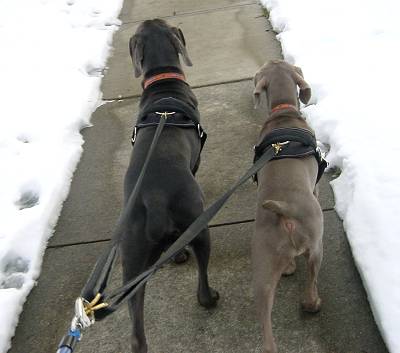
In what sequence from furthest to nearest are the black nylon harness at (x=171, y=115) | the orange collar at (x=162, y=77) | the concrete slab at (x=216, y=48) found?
the concrete slab at (x=216, y=48) → the orange collar at (x=162, y=77) → the black nylon harness at (x=171, y=115)

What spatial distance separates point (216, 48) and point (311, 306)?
451 centimetres

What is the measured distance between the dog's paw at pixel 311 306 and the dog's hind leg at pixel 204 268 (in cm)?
56

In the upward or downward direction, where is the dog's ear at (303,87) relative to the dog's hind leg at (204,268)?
upward

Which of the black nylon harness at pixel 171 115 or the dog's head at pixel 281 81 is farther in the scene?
the dog's head at pixel 281 81

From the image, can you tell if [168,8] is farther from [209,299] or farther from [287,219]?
[287,219]

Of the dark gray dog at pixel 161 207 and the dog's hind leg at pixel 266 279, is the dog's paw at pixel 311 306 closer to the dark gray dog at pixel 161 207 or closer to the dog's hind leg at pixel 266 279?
the dog's hind leg at pixel 266 279

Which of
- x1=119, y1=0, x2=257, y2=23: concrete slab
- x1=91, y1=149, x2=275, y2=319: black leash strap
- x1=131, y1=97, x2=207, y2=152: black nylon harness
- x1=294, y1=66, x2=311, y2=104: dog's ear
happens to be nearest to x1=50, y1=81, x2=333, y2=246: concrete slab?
x1=294, y1=66, x2=311, y2=104: dog's ear

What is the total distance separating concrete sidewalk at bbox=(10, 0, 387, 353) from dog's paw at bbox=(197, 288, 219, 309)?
45 mm

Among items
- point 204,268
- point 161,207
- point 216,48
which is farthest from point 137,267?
point 216,48

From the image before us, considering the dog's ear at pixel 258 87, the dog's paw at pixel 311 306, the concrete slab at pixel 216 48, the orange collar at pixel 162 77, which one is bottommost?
the concrete slab at pixel 216 48

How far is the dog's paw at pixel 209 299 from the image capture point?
307cm

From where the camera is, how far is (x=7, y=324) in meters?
3.13

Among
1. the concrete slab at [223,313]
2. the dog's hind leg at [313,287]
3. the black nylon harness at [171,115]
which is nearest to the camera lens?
the dog's hind leg at [313,287]

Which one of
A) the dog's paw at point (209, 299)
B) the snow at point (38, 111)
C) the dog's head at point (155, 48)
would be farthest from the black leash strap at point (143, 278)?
the dog's head at point (155, 48)
